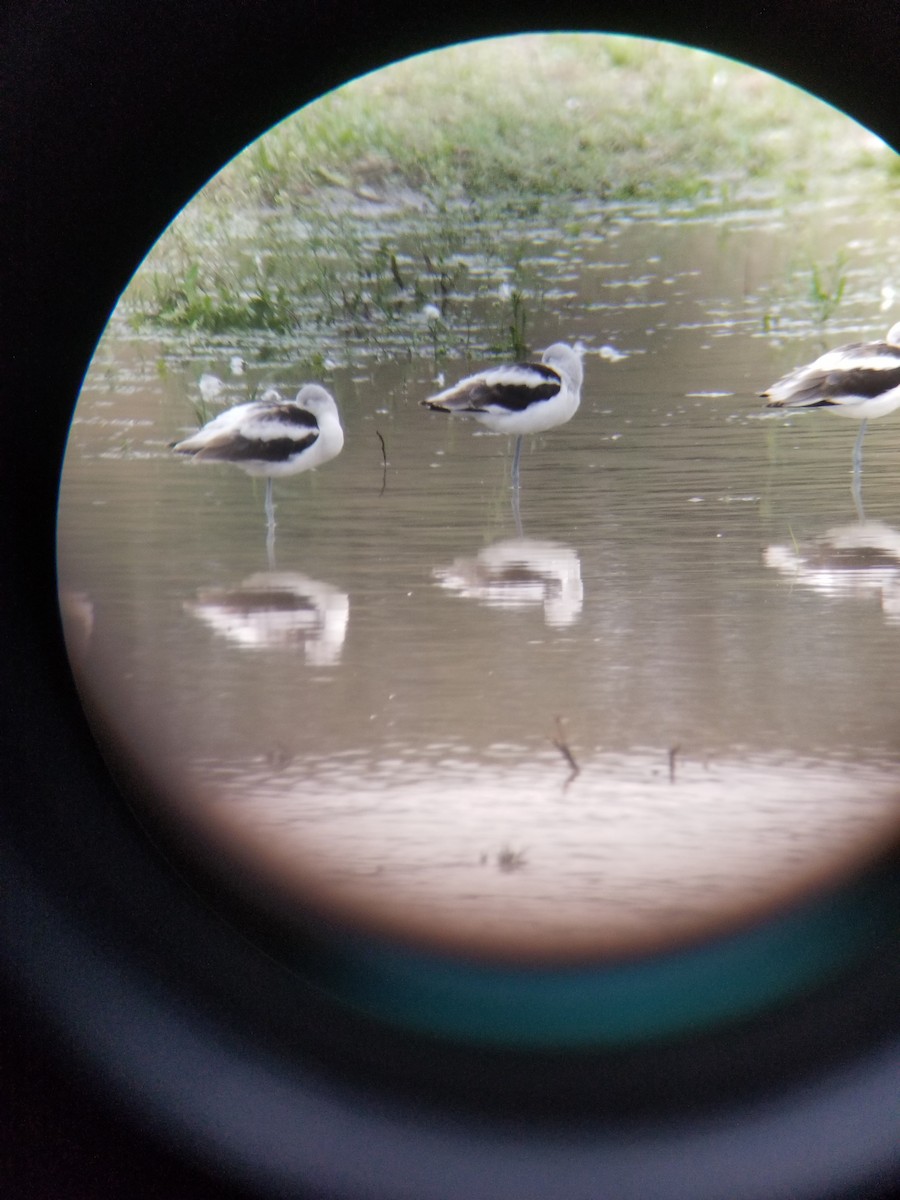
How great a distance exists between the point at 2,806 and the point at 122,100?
0.32 metres

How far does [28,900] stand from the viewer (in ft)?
1.57

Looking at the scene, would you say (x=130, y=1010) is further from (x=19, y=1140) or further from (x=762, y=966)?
(x=762, y=966)

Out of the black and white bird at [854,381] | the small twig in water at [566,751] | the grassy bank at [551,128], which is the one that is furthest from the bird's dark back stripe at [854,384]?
the small twig in water at [566,751]

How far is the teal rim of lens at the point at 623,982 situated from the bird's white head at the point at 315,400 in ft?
1.11

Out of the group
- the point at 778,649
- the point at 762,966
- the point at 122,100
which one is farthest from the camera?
the point at 778,649

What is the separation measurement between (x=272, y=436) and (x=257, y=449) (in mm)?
15

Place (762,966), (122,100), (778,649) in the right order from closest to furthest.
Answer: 1. (122,100)
2. (762,966)
3. (778,649)

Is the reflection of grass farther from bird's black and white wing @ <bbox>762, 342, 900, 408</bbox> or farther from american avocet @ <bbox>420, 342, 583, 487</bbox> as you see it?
american avocet @ <bbox>420, 342, 583, 487</bbox>

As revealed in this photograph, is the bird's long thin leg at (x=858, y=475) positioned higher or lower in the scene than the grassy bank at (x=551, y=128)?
lower

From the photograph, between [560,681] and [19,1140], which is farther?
[560,681]

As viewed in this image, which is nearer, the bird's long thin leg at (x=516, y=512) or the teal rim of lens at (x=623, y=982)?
the teal rim of lens at (x=623, y=982)

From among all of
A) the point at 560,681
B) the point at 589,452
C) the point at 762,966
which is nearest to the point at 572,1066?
the point at 762,966

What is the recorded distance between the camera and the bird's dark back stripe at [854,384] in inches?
27.2

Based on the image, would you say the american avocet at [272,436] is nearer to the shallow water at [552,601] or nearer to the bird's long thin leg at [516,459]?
the shallow water at [552,601]
